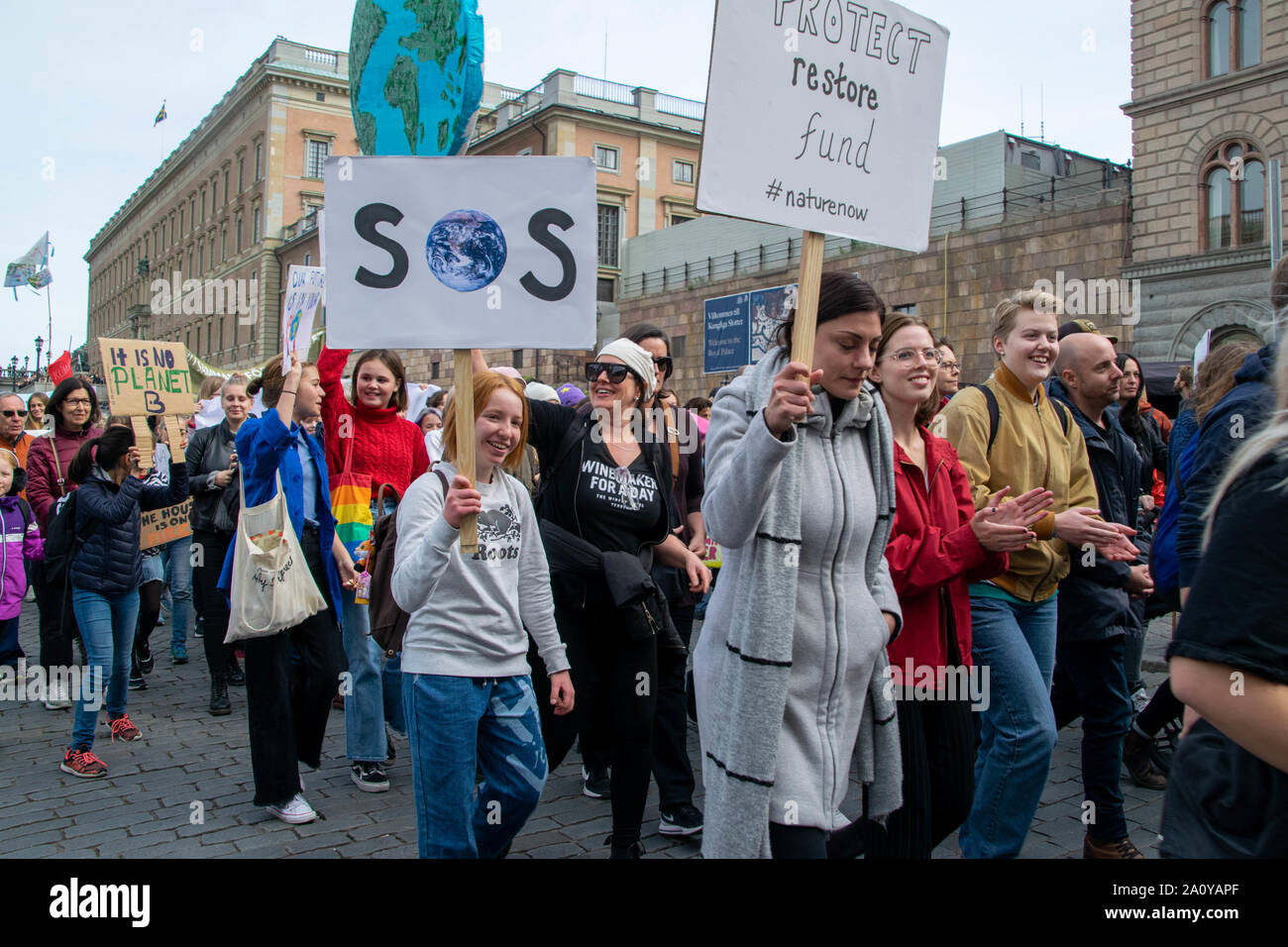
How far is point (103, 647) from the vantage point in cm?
571

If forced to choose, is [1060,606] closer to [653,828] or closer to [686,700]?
[686,700]

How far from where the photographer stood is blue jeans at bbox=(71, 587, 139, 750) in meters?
5.30

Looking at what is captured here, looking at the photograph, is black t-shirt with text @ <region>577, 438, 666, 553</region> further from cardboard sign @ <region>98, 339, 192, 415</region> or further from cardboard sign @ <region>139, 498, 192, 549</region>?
cardboard sign @ <region>98, 339, 192, 415</region>

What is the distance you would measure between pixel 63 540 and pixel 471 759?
13.2ft

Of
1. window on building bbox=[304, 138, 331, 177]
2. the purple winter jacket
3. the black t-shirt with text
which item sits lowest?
the purple winter jacket

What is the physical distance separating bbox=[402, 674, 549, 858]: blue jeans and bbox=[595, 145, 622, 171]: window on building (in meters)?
43.5

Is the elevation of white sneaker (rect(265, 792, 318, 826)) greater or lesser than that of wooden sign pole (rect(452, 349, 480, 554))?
lesser

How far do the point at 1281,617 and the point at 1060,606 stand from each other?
2.70 m

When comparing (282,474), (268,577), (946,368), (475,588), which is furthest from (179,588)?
(946,368)

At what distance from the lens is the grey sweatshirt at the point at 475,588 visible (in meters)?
3.08

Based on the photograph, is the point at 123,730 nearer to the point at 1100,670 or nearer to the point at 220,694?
the point at 220,694

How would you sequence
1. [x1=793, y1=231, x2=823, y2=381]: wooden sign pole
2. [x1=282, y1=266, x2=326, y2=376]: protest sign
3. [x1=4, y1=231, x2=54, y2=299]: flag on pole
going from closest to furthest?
[x1=793, y1=231, x2=823, y2=381]: wooden sign pole < [x1=282, y1=266, x2=326, y2=376]: protest sign < [x1=4, y1=231, x2=54, y2=299]: flag on pole

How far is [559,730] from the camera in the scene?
391cm

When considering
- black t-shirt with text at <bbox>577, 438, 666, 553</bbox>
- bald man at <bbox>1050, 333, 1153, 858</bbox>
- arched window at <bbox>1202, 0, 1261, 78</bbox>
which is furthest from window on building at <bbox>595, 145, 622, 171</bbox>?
bald man at <bbox>1050, 333, 1153, 858</bbox>
